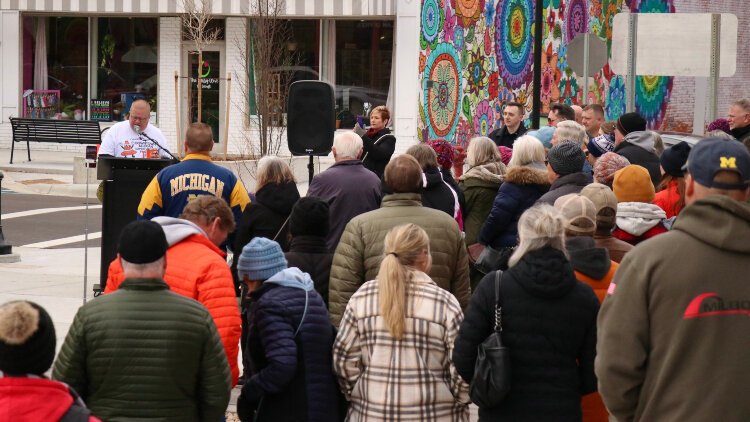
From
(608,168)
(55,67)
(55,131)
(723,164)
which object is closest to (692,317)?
(723,164)

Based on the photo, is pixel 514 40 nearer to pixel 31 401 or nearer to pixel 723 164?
pixel 723 164

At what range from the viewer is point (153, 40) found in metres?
30.3

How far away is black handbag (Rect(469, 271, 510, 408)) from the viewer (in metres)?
5.21

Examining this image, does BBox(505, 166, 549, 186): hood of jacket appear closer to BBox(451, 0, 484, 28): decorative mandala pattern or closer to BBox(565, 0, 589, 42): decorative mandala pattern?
BBox(451, 0, 484, 28): decorative mandala pattern

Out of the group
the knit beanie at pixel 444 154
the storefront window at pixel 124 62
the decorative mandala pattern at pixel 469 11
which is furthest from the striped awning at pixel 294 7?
the knit beanie at pixel 444 154

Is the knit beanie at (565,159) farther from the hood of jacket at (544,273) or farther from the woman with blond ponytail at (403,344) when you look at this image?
the hood of jacket at (544,273)

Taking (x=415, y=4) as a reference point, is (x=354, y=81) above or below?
below

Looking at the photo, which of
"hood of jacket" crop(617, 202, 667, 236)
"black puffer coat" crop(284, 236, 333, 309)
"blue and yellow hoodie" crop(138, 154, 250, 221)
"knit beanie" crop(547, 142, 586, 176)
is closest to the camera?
"black puffer coat" crop(284, 236, 333, 309)

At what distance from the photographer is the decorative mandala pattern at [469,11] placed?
27.9m

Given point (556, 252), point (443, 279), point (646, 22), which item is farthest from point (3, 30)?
point (556, 252)

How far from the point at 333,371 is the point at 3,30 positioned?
26.8 m

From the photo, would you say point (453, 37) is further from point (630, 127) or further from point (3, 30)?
point (630, 127)

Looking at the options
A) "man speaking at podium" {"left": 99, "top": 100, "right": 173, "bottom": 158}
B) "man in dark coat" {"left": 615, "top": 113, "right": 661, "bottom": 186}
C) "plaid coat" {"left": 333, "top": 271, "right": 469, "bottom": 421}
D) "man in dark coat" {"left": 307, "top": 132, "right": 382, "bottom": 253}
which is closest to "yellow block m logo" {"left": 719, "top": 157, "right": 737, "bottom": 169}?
"plaid coat" {"left": 333, "top": 271, "right": 469, "bottom": 421}

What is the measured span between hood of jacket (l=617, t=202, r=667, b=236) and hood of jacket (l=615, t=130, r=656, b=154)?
140 inches
